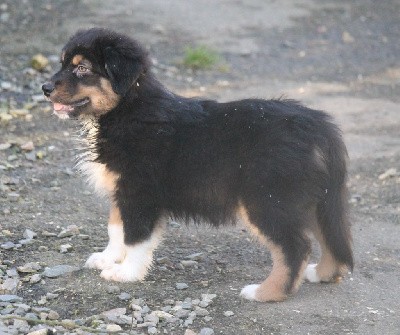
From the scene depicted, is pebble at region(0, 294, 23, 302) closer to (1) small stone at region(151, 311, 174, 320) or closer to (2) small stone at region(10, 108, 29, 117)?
(1) small stone at region(151, 311, 174, 320)

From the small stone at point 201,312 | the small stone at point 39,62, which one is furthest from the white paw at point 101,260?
the small stone at point 39,62

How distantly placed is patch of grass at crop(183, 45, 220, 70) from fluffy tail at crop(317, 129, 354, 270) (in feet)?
19.6

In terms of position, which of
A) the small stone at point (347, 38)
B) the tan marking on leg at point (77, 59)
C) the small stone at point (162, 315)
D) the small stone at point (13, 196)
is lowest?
the small stone at point (347, 38)

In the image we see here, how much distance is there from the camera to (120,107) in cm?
569

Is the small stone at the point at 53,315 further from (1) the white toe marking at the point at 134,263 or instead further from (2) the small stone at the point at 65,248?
(2) the small stone at the point at 65,248

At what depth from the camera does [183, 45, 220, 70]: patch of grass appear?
37.0ft

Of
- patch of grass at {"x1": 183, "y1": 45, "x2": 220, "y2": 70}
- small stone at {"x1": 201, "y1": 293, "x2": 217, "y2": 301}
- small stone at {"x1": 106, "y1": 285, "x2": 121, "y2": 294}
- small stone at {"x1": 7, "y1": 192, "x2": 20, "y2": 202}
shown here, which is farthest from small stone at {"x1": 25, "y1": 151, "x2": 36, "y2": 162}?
patch of grass at {"x1": 183, "y1": 45, "x2": 220, "y2": 70}

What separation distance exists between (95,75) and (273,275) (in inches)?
68.6

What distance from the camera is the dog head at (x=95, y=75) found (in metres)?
5.56

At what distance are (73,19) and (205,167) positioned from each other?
7.47 m

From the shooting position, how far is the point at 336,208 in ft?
18.0

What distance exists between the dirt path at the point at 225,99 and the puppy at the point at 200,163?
29cm

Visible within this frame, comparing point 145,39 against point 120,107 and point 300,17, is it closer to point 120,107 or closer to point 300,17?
point 300,17

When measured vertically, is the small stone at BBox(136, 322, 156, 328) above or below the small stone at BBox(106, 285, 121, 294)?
above
